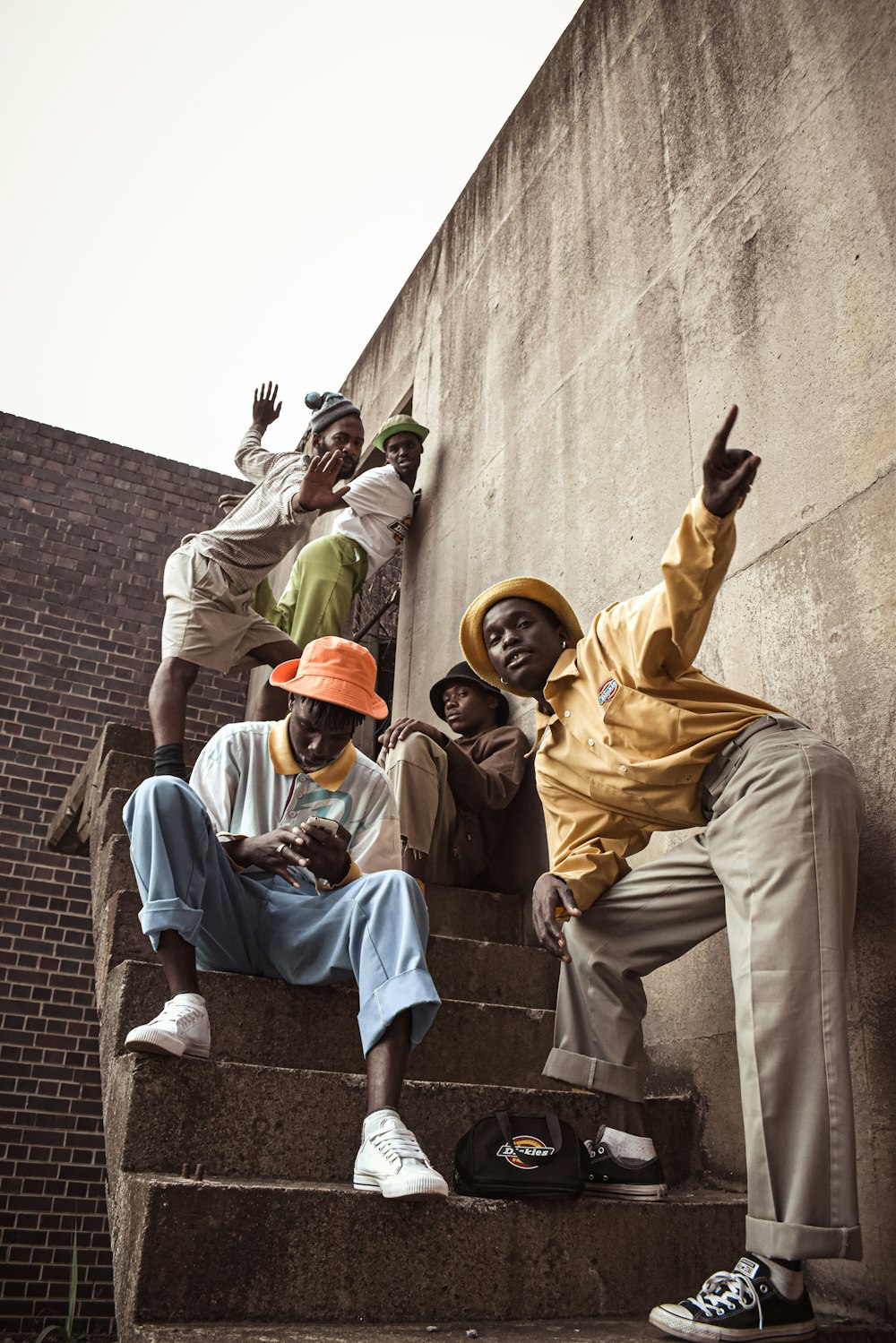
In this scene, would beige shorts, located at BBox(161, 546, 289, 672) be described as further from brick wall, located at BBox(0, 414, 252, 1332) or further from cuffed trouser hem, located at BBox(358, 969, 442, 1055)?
brick wall, located at BBox(0, 414, 252, 1332)

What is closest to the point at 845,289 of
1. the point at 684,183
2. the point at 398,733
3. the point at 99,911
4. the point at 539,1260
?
the point at 684,183

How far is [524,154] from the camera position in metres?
5.16

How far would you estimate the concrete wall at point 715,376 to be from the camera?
2426mm

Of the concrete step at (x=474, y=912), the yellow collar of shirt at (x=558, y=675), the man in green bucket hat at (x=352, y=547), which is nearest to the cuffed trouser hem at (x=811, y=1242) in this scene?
the yellow collar of shirt at (x=558, y=675)

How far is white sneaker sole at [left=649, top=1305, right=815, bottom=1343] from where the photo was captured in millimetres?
1637

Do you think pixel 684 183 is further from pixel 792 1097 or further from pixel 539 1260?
pixel 539 1260

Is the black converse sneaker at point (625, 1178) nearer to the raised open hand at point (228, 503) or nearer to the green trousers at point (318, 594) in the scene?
the green trousers at point (318, 594)

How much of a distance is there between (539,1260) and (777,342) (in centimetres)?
243

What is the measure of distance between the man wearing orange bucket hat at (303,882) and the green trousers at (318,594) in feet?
6.92

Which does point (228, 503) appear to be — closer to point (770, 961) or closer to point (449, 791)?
point (449, 791)

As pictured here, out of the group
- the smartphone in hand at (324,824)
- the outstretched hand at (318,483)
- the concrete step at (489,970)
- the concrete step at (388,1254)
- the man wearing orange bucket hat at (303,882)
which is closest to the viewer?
the concrete step at (388,1254)

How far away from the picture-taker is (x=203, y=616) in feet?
13.3

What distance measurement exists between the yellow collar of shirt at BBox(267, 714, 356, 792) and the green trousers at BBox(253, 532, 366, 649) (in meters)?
2.28

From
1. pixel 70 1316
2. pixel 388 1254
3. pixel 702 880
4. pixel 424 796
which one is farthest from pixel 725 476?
pixel 70 1316
